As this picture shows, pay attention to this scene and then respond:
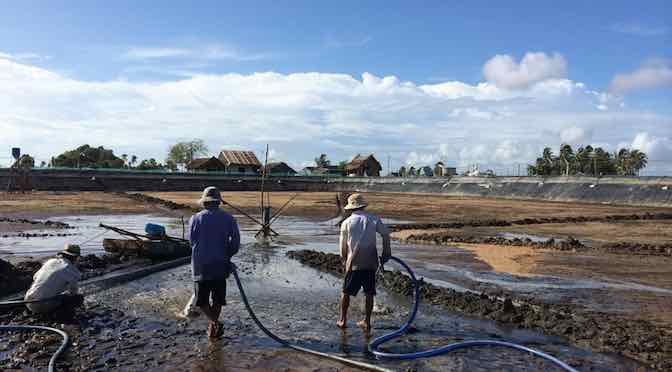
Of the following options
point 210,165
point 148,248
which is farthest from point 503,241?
point 210,165

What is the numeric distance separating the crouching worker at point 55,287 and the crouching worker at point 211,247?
7.28 feet

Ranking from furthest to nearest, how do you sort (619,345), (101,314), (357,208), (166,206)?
(166,206) < (101,314) < (357,208) < (619,345)

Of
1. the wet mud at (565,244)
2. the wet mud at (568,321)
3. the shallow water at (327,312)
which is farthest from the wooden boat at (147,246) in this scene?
the wet mud at (565,244)

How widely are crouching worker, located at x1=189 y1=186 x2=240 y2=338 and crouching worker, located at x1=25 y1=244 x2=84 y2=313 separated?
2.22 m

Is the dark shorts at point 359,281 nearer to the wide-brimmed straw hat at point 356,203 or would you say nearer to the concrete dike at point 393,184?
the wide-brimmed straw hat at point 356,203

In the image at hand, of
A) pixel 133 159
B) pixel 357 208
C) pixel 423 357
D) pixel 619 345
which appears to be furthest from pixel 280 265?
pixel 133 159

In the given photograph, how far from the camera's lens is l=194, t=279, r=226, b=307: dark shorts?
22.2 ft

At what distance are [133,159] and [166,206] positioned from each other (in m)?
70.5

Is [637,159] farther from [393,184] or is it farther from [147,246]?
[147,246]

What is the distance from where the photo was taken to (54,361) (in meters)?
5.81

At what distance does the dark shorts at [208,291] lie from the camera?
6758 mm

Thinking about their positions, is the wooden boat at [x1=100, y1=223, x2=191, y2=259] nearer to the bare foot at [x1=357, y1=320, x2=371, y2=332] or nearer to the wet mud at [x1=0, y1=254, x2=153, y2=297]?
the wet mud at [x1=0, y1=254, x2=153, y2=297]

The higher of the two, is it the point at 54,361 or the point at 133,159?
the point at 133,159

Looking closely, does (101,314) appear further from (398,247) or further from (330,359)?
(398,247)
